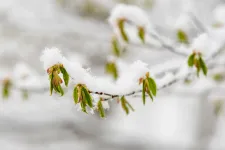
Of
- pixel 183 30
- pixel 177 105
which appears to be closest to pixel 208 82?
pixel 183 30

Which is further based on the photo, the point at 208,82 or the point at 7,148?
the point at 7,148

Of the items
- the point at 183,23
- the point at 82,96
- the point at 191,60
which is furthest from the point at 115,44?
the point at 82,96

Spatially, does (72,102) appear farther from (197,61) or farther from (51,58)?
(51,58)

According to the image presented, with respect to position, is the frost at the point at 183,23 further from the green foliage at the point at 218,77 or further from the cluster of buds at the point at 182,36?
the green foliage at the point at 218,77

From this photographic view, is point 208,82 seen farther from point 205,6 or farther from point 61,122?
point 61,122

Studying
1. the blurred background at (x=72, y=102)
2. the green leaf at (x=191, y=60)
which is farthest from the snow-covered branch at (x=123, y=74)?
the blurred background at (x=72, y=102)

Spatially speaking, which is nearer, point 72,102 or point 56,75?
point 56,75

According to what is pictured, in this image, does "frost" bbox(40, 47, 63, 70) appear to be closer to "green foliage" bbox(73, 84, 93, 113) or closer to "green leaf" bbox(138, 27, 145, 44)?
"green foliage" bbox(73, 84, 93, 113)

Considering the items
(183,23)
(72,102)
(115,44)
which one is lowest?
(115,44)

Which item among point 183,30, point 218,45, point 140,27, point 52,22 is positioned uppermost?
point 52,22
